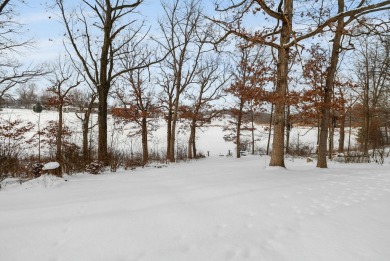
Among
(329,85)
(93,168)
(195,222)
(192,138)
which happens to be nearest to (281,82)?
(329,85)

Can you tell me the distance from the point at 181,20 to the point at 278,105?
12.7 m

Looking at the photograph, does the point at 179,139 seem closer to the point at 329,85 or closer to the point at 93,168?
the point at 329,85

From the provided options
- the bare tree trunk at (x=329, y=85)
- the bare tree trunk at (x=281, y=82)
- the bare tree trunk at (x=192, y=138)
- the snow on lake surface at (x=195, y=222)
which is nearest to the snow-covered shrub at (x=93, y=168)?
the snow on lake surface at (x=195, y=222)

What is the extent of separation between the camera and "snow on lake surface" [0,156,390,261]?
2479 mm

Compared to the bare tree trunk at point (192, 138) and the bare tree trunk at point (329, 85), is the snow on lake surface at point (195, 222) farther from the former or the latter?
the bare tree trunk at point (192, 138)

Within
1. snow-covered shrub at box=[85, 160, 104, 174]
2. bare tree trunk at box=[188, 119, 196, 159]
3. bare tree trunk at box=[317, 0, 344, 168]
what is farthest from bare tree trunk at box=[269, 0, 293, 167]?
bare tree trunk at box=[188, 119, 196, 159]

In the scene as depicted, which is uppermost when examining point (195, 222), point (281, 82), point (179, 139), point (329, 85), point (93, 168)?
point (329, 85)

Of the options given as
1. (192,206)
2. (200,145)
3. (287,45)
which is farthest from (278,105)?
(200,145)

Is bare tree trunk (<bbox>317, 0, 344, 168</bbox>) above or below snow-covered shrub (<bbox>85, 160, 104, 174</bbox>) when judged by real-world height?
above

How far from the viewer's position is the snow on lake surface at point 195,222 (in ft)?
8.13

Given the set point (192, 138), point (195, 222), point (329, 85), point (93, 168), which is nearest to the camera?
point (195, 222)

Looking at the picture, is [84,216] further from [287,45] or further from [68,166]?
[287,45]

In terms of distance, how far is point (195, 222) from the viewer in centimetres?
325

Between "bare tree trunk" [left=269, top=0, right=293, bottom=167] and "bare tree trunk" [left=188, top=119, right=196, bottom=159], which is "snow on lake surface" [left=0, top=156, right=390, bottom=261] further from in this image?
"bare tree trunk" [left=188, top=119, right=196, bottom=159]
